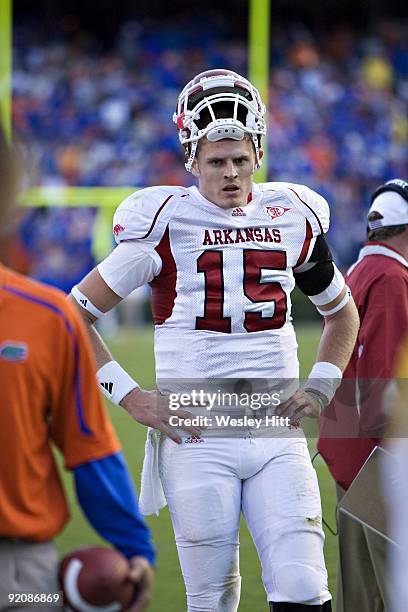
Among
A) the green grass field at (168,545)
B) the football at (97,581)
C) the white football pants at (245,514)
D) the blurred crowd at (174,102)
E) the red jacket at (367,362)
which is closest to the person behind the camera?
the football at (97,581)

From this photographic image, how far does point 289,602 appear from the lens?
338cm

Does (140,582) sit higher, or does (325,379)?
(325,379)

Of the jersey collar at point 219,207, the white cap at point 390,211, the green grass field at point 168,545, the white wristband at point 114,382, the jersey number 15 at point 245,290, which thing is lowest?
the green grass field at point 168,545

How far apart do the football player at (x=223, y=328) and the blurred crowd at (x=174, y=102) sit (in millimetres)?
14088

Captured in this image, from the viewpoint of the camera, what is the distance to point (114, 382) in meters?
3.74

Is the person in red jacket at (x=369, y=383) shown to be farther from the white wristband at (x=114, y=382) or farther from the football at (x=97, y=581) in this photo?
the football at (x=97, y=581)

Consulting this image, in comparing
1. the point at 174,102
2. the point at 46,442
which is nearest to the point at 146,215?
the point at 46,442

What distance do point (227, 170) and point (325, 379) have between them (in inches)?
28.7

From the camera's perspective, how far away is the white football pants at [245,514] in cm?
341

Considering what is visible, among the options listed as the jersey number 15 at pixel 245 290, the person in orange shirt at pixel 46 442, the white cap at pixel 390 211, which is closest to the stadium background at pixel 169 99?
the white cap at pixel 390 211

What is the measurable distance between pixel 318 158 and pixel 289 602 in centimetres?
1708

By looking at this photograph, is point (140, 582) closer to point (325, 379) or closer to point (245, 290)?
point (245, 290)

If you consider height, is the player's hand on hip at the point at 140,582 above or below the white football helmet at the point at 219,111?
below

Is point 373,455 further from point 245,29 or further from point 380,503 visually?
point 245,29
